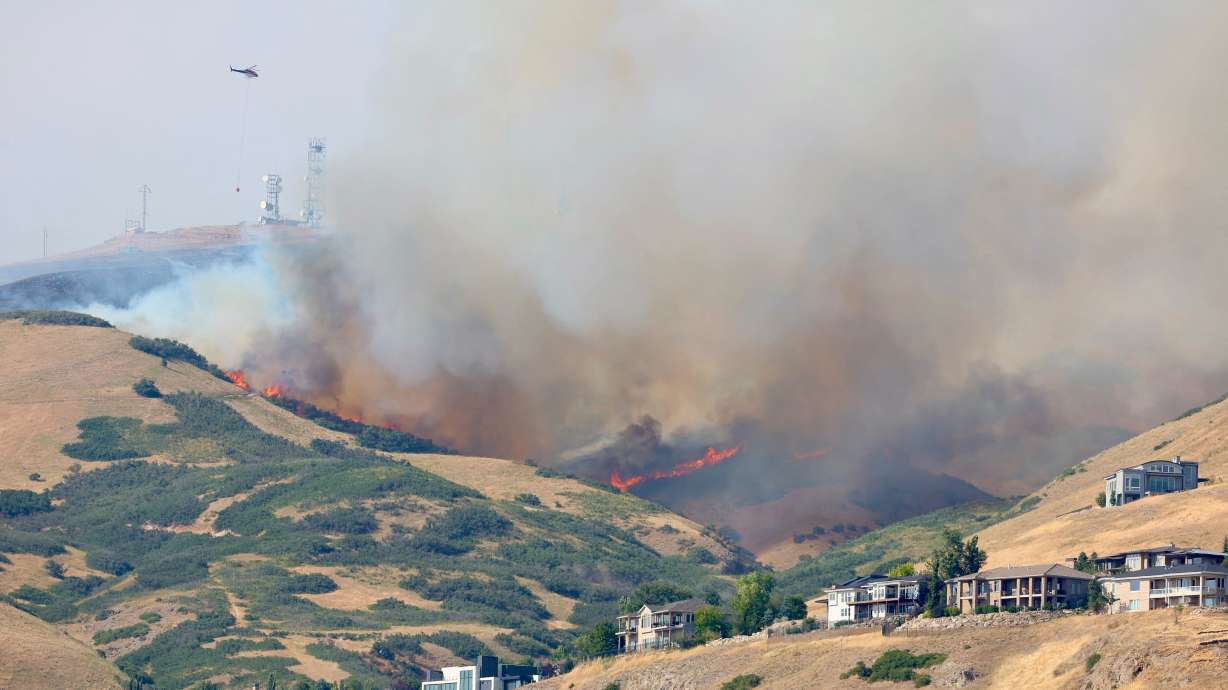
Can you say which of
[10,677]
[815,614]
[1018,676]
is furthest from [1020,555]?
[10,677]

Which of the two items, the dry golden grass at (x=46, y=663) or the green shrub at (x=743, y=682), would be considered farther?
the dry golden grass at (x=46, y=663)

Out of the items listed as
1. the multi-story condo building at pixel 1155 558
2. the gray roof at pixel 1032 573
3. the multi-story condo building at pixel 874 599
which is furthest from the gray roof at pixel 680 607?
the multi-story condo building at pixel 1155 558

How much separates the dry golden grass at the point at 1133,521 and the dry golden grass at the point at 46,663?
7665cm

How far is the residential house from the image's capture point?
130875 millimetres

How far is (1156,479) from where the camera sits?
17100 cm

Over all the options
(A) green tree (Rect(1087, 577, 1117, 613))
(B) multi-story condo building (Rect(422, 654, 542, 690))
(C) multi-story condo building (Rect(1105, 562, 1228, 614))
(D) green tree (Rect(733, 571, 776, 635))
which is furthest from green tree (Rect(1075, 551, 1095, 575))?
(B) multi-story condo building (Rect(422, 654, 542, 690))

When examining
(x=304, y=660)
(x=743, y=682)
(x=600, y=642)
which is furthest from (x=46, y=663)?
(x=743, y=682)

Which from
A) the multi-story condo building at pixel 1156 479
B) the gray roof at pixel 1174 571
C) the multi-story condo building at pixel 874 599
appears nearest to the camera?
the gray roof at pixel 1174 571

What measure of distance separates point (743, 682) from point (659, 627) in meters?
25.5

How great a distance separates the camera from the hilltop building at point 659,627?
6457 inches

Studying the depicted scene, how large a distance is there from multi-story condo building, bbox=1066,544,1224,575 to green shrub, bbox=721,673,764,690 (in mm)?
24353

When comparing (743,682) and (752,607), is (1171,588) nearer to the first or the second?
(743,682)

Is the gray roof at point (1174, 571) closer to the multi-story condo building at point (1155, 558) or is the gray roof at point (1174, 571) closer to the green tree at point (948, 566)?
the multi-story condo building at point (1155, 558)

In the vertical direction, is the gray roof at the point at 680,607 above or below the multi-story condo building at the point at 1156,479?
below
